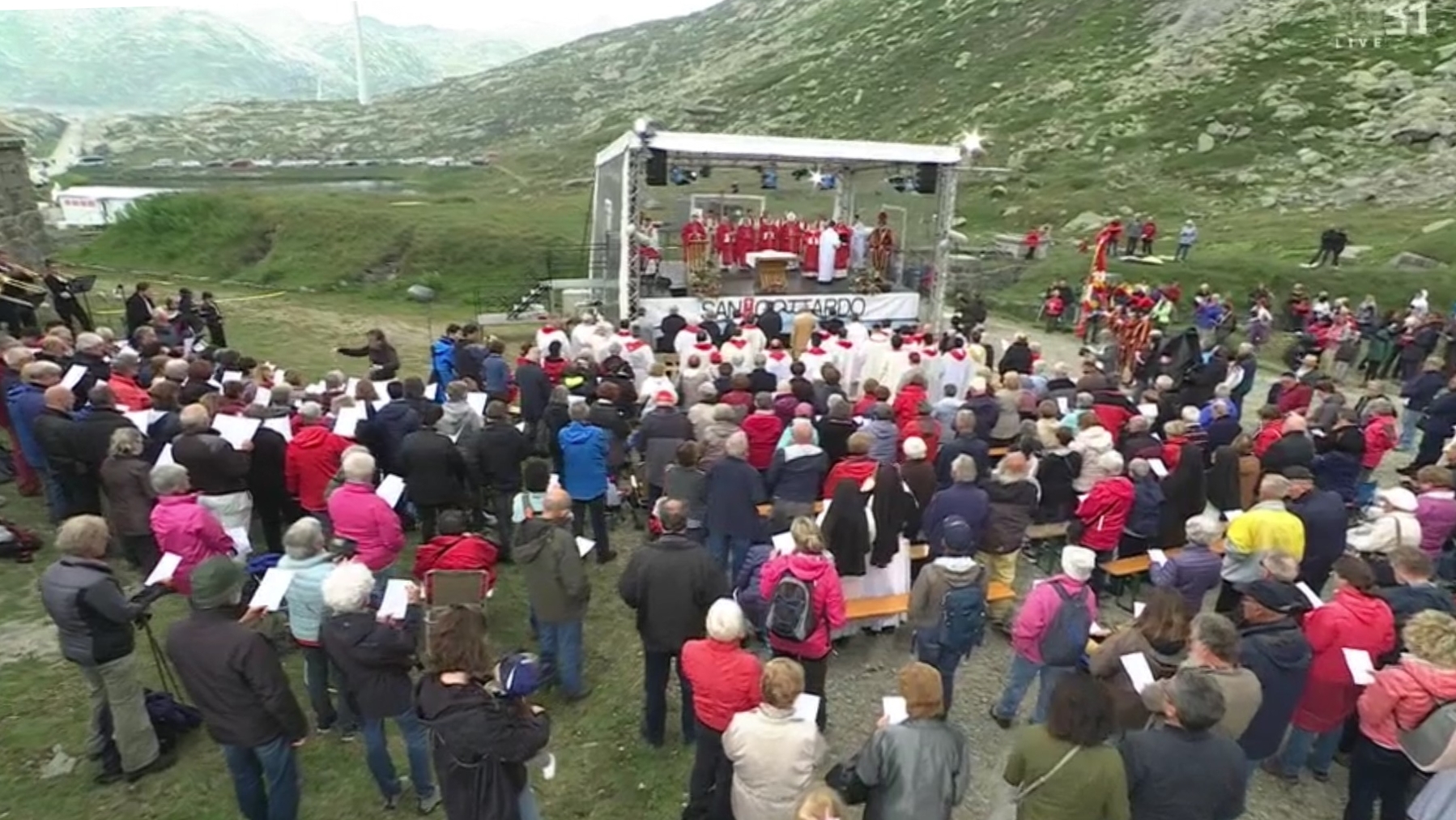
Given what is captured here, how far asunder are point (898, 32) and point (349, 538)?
8189 centimetres

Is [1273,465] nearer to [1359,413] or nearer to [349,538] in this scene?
[1359,413]

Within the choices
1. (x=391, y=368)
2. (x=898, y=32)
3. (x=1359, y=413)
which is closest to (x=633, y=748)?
(x=391, y=368)

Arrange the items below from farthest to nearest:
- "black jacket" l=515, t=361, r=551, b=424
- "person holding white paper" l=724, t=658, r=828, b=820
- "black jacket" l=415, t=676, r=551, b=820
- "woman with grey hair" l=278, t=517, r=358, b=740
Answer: "black jacket" l=515, t=361, r=551, b=424, "woman with grey hair" l=278, t=517, r=358, b=740, "person holding white paper" l=724, t=658, r=828, b=820, "black jacket" l=415, t=676, r=551, b=820

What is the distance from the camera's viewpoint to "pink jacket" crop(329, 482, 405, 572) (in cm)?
618

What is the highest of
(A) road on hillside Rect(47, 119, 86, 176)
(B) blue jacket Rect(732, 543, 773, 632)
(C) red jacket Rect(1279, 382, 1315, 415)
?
(A) road on hillside Rect(47, 119, 86, 176)

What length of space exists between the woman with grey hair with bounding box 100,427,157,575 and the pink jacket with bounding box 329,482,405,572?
164 cm

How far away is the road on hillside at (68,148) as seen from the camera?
7004 centimetres

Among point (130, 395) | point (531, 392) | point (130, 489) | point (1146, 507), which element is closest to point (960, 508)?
point (1146, 507)

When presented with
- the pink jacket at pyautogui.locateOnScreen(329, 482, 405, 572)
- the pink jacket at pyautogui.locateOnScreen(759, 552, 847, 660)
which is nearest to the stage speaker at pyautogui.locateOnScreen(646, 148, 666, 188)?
the pink jacket at pyautogui.locateOnScreen(329, 482, 405, 572)

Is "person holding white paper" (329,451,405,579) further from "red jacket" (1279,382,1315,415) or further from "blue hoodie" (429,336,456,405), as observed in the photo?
"red jacket" (1279,382,1315,415)

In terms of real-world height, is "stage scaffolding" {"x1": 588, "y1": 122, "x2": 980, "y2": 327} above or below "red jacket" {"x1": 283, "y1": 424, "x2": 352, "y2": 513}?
above

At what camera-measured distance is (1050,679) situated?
230 inches

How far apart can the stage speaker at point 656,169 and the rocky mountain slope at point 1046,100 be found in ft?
99.4

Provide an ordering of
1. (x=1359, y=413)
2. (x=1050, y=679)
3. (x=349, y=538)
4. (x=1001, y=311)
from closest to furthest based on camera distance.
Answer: (x=1050, y=679), (x=349, y=538), (x=1359, y=413), (x=1001, y=311)
